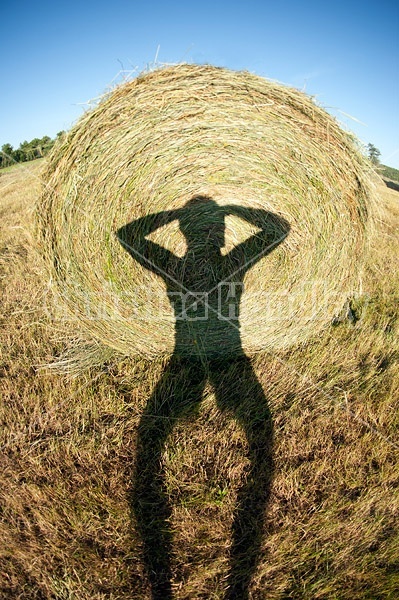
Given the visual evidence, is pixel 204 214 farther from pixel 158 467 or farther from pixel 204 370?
pixel 158 467

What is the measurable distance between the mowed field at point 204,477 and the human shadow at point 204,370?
0.04 meters

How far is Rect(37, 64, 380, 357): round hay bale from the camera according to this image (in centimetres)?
248

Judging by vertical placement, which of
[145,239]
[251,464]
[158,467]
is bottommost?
[158,467]

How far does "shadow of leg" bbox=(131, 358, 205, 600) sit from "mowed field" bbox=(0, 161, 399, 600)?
0.04 meters

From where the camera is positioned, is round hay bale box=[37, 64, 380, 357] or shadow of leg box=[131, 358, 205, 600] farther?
round hay bale box=[37, 64, 380, 357]

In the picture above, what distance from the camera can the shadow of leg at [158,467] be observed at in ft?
5.84

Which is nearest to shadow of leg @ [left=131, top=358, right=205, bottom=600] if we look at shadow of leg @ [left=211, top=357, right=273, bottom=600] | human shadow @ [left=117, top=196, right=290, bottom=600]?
human shadow @ [left=117, top=196, right=290, bottom=600]

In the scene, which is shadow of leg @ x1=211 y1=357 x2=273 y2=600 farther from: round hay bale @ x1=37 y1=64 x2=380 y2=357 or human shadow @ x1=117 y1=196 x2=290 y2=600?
round hay bale @ x1=37 y1=64 x2=380 y2=357

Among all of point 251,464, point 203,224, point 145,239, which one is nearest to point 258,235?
point 203,224

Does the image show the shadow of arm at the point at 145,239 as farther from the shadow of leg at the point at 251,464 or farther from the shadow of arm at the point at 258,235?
the shadow of leg at the point at 251,464

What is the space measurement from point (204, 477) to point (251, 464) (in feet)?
0.97

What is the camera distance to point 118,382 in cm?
304

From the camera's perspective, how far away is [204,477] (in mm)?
2180

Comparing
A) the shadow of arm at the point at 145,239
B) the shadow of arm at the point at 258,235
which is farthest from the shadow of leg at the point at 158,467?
the shadow of arm at the point at 258,235
